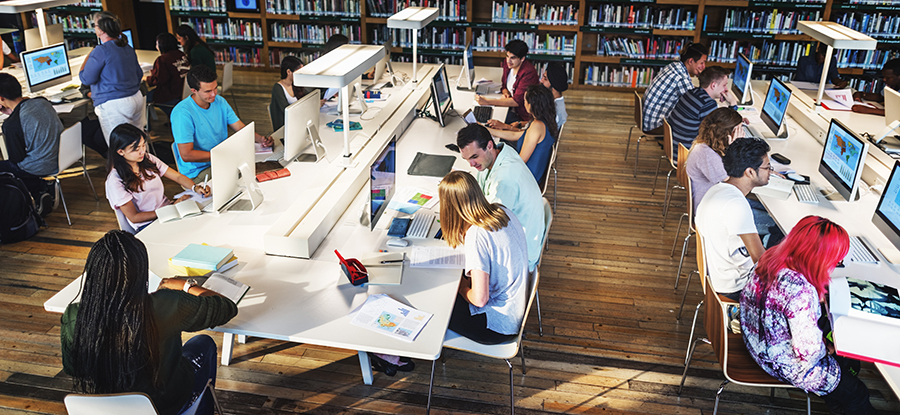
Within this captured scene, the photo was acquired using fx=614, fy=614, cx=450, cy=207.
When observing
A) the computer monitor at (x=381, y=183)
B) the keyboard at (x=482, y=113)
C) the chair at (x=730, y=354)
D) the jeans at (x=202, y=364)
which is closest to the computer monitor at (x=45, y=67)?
the keyboard at (x=482, y=113)

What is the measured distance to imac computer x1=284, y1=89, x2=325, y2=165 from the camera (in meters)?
3.66

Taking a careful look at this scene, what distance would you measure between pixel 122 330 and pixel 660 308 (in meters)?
2.88

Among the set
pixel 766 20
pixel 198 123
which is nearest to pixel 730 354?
pixel 198 123

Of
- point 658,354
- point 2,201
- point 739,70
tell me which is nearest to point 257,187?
point 2,201

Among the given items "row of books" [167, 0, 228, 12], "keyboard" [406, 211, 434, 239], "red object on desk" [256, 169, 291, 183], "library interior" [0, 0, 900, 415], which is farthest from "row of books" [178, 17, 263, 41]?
"keyboard" [406, 211, 434, 239]

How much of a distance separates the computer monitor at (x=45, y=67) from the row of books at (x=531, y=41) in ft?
16.3

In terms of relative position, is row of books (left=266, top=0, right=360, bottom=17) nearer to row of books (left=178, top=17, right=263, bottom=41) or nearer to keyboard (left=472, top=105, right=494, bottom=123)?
row of books (left=178, top=17, right=263, bottom=41)

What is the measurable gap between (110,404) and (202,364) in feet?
2.05

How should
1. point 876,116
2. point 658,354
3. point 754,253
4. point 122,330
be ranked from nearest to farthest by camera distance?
point 122,330 → point 754,253 → point 658,354 → point 876,116

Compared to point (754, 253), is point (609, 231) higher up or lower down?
lower down

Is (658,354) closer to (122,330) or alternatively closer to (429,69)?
(122,330)

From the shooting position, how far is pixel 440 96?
492 centimetres

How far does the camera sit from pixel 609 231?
4574 millimetres

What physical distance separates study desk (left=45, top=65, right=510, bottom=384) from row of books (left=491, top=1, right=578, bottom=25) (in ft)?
17.7
